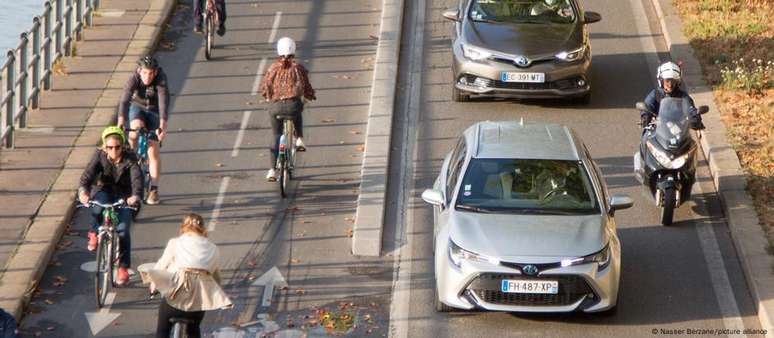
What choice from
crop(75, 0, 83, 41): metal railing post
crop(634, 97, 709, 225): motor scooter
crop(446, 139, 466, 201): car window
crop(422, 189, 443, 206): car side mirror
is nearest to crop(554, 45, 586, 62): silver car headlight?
crop(634, 97, 709, 225): motor scooter

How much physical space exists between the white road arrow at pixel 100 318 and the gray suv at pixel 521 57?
794cm

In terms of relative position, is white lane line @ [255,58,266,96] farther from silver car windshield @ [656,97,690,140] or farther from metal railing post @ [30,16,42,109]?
silver car windshield @ [656,97,690,140]

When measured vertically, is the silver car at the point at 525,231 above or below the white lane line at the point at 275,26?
above

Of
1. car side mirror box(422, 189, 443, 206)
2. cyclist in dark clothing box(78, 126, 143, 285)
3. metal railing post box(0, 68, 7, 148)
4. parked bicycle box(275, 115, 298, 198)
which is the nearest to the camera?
cyclist in dark clothing box(78, 126, 143, 285)

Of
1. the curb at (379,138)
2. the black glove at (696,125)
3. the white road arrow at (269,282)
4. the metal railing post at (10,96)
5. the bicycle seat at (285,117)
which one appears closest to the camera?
the white road arrow at (269,282)

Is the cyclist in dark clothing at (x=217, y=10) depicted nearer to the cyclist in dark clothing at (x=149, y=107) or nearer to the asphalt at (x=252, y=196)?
the asphalt at (x=252, y=196)

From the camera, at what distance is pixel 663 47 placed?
2402 cm

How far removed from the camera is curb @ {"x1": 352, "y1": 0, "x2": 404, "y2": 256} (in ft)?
52.4

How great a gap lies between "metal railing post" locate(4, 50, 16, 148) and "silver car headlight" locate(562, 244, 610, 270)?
27.0ft

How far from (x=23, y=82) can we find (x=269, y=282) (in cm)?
646

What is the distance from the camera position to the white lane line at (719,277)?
45.7 feet

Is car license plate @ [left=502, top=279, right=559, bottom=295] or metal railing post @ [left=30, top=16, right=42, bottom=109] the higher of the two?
car license plate @ [left=502, top=279, right=559, bottom=295]

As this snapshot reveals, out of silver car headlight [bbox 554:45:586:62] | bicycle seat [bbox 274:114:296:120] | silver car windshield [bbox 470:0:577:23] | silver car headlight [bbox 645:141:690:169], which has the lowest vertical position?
silver car headlight [bbox 554:45:586:62]
